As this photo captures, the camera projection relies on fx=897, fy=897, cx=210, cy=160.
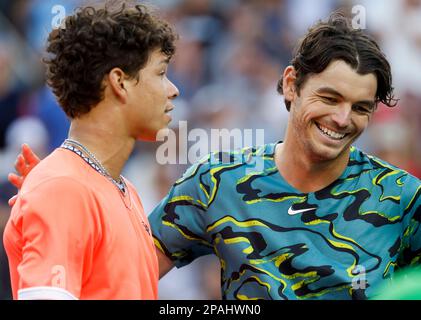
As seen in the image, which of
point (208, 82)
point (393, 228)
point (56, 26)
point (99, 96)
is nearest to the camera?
point (99, 96)

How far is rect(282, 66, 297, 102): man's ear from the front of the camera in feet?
13.0

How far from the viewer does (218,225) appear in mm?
3758

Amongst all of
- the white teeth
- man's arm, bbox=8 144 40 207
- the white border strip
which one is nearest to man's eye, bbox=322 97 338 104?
the white teeth

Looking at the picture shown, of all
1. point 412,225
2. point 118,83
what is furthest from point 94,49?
point 412,225

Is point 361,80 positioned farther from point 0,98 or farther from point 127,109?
point 0,98

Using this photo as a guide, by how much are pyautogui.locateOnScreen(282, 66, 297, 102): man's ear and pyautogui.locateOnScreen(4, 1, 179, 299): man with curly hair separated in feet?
2.63

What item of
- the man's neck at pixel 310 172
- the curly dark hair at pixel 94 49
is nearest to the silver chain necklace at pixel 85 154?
the curly dark hair at pixel 94 49

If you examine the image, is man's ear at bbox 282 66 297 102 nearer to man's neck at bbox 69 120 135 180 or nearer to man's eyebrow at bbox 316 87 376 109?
man's eyebrow at bbox 316 87 376 109

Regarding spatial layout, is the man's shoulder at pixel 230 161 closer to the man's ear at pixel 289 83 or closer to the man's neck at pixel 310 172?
the man's neck at pixel 310 172

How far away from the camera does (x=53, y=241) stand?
269 centimetres

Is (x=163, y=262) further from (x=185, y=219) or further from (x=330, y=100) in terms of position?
(x=330, y=100)

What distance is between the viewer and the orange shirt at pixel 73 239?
2691 mm
